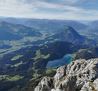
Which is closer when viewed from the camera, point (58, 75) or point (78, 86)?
point (78, 86)

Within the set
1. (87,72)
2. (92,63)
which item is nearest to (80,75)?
(87,72)

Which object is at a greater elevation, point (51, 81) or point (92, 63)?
point (92, 63)

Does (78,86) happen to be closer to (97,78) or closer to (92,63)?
(97,78)

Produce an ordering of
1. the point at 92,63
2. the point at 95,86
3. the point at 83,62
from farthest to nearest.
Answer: the point at 83,62 → the point at 92,63 → the point at 95,86

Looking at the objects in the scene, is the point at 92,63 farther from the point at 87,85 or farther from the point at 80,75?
the point at 87,85

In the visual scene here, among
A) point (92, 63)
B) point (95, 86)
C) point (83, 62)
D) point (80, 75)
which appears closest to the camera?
point (95, 86)

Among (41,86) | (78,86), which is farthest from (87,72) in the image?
(41,86)
